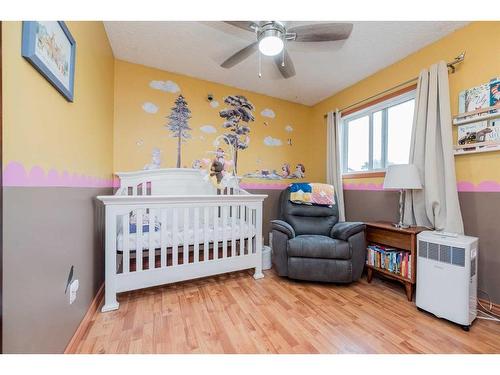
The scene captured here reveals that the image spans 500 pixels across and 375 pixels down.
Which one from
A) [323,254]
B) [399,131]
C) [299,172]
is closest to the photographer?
[323,254]

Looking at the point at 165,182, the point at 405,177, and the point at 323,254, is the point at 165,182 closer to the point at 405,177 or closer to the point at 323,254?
the point at 323,254

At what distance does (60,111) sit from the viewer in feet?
3.46

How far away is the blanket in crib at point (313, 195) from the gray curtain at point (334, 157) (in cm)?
33

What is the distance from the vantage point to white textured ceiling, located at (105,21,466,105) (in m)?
1.77

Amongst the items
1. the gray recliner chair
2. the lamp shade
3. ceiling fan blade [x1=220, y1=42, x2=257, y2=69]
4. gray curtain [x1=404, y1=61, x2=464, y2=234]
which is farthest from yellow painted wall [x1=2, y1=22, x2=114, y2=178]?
gray curtain [x1=404, y1=61, x2=464, y2=234]

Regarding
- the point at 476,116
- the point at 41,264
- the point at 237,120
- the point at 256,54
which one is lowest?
the point at 41,264

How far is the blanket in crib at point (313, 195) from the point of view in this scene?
96.9 inches

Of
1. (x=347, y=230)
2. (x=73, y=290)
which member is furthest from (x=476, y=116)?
(x=73, y=290)

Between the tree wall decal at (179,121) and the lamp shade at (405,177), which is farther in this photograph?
the tree wall decal at (179,121)

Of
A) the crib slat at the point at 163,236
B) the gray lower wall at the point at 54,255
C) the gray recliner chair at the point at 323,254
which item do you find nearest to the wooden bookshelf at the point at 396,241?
the gray recliner chair at the point at 323,254

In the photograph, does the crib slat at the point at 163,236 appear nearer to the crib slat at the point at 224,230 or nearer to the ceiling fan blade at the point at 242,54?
the crib slat at the point at 224,230

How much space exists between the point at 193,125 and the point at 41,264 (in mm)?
2051

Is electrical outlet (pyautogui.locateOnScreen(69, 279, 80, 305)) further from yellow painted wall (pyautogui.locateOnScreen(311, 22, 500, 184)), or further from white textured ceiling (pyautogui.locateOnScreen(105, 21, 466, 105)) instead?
yellow painted wall (pyautogui.locateOnScreen(311, 22, 500, 184))
